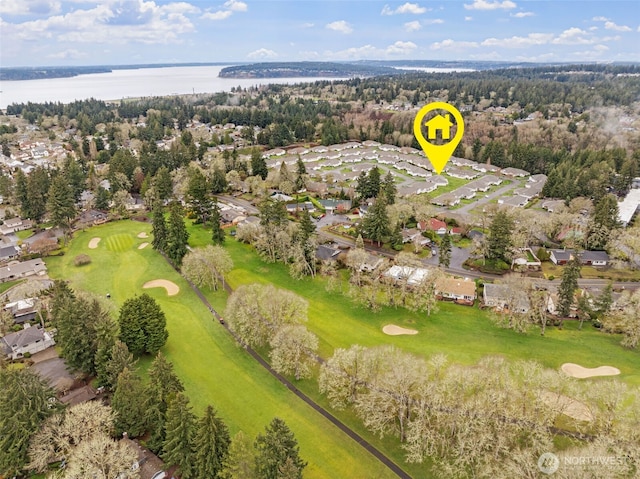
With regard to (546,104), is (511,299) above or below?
below

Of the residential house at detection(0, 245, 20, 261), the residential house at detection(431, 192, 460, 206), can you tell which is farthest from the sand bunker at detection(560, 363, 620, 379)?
the residential house at detection(0, 245, 20, 261)

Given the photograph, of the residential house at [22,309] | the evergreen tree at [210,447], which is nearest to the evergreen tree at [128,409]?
the evergreen tree at [210,447]

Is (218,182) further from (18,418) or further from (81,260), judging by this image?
(18,418)

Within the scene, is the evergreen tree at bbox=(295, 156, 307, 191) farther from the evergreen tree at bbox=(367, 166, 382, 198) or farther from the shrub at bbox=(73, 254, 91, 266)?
the shrub at bbox=(73, 254, 91, 266)

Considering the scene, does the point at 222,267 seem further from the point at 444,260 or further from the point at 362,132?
the point at 362,132

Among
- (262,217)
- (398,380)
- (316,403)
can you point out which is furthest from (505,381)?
(262,217)

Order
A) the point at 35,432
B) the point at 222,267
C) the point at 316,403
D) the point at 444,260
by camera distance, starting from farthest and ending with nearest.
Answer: the point at 444,260 < the point at 222,267 < the point at 316,403 < the point at 35,432
